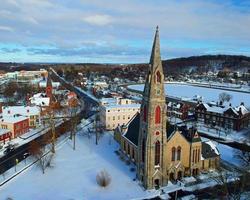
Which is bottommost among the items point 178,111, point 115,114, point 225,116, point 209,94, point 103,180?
point 103,180

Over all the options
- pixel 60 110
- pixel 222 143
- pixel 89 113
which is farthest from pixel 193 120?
pixel 60 110

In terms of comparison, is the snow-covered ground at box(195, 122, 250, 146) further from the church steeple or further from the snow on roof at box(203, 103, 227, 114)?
the church steeple

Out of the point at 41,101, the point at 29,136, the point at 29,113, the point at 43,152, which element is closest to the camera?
the point at 43,152

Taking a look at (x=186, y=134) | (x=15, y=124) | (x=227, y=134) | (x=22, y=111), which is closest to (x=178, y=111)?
(x=227, y=134)

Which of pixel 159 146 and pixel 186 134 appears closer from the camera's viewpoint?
pixel 159 146

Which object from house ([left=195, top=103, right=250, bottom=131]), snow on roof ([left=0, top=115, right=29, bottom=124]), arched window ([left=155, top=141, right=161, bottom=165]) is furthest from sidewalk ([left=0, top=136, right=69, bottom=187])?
house ([left=195, top=103, right=250, bottom=131])

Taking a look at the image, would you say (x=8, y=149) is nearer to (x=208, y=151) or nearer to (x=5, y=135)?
(x=5, y=135)
